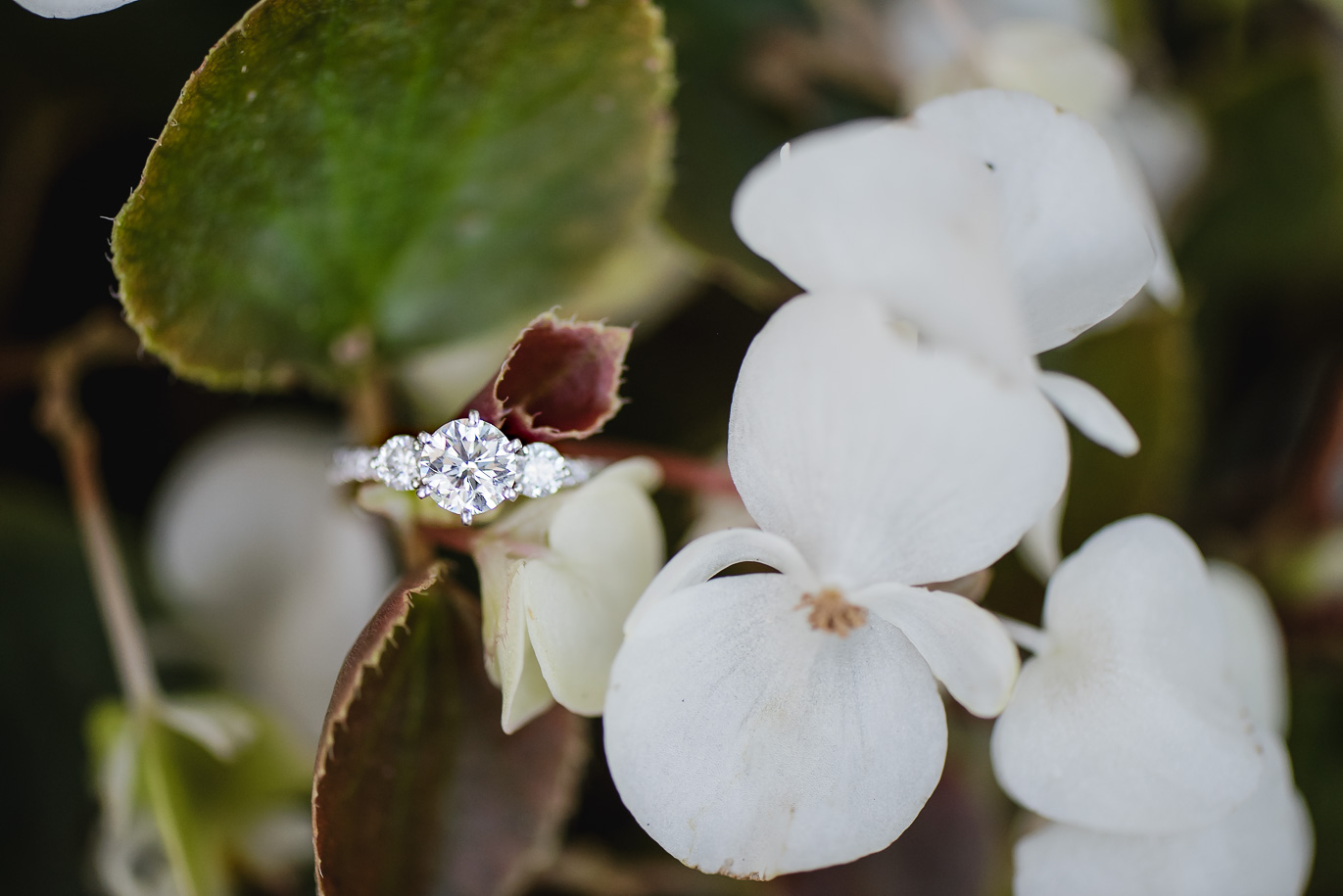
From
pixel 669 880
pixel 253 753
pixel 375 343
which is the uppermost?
pixel 375 343

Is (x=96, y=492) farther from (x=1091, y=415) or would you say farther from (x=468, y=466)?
(x=1091, y=415)

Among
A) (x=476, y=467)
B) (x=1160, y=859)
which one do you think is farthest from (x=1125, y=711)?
(x=476, y=467)

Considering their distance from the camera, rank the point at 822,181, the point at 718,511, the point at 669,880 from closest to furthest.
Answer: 1. the point at 822,181
2. the point at 718,511
3. the point at 669,880

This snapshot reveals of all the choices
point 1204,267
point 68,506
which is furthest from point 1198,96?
point 68,506

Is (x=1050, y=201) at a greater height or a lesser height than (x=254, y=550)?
greater

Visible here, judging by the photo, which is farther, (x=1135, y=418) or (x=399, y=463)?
(x=1135, y=418)

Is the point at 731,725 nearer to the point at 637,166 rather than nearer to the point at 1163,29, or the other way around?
the point at 637,166

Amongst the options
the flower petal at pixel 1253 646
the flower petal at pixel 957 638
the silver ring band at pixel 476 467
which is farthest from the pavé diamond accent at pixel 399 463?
the flower petal at pixel 1253 646

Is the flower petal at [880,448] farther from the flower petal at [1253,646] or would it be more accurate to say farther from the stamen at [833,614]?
the flower petal at [1253,646]
